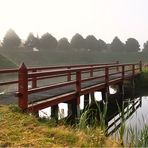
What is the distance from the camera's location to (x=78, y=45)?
371 ft

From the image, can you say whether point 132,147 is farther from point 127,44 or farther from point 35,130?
point 127,44

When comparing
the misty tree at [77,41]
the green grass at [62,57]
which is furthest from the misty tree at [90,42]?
the green grass at [62,57]

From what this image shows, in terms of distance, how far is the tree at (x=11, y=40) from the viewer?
9300 centimetres

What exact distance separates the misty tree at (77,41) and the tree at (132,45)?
17934 millimetres

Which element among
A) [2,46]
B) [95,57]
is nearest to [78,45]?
[95,57]

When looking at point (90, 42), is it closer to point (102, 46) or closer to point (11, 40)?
point (102, 46)

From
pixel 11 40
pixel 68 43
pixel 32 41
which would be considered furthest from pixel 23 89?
pixel 68 43

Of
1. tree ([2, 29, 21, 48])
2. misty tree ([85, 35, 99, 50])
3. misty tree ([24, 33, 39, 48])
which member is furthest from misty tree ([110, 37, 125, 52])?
tree ([2, 29, 21, 48])

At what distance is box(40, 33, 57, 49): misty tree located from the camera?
104125 millimetres

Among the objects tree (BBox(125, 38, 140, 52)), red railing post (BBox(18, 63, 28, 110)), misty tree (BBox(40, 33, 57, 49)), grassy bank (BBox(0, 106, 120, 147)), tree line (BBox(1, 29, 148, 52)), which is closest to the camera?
grassy bank (BBox(0, 106, 120, 147))

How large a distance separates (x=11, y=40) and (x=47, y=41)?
1457cm

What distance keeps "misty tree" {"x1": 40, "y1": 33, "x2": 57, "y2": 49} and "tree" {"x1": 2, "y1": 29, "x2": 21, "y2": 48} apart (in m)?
11.0

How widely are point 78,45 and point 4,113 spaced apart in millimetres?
104443

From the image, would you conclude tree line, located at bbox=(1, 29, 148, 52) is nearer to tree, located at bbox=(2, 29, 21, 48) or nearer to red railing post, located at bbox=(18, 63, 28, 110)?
tree, located at bbox=(2, 29, 21, 48)
